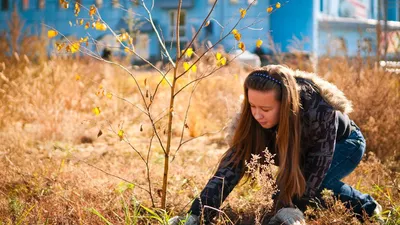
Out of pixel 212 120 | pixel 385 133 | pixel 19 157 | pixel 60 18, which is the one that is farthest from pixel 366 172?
pixel 60 18

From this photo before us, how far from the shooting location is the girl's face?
2.99 meters

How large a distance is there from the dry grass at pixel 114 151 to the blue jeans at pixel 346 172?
0.13m

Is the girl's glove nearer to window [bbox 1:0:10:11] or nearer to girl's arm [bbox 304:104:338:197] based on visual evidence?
girl's arm [bbox 304:104:338:197]

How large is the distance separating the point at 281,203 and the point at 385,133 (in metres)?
1.94

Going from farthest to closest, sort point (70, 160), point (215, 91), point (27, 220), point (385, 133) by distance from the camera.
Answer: point (215, 91) → point (385, 133) → point (70, 160) → point (27, 220)

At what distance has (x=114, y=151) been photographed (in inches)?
197

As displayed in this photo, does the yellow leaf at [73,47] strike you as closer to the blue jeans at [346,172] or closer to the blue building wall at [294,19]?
the blue jeans at [346,172]

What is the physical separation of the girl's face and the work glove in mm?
409

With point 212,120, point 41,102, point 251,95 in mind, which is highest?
point 251,95

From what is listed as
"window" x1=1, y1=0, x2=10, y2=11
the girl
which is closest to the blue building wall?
"window" x1=1, y1=0, x2=10, y2=11

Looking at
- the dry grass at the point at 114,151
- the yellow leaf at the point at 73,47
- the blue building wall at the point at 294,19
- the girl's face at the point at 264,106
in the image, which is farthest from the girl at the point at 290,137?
the blue building wall at the point at 294,19

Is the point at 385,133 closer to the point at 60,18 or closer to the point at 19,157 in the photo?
the point at 19,157

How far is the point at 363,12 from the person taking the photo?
2553cm

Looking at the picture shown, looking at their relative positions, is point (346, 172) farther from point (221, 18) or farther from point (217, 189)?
point (221, 18)
